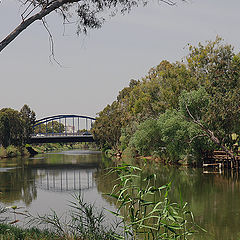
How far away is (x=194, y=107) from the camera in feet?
98.4

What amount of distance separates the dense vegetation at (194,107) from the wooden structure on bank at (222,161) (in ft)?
1.89

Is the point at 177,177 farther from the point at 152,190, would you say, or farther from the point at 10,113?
the point at 10,113

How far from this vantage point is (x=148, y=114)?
4016 centimetres

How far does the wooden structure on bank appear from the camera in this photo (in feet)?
92.3

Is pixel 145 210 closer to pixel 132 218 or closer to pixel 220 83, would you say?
pixel 132 218

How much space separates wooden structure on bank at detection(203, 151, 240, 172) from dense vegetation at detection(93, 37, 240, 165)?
1.89 ft

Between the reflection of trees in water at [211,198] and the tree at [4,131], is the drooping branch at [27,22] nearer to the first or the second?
the reflection of trees in water at [211,198]

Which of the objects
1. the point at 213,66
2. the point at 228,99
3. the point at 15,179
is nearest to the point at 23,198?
the point at 15,179

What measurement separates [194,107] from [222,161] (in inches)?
179

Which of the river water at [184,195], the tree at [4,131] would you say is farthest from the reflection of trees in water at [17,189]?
the tree at [4,131]

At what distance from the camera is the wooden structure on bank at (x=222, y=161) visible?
28.1 metres

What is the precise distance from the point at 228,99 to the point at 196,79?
22.1ft

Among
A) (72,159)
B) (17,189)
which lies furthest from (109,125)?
(17,189)

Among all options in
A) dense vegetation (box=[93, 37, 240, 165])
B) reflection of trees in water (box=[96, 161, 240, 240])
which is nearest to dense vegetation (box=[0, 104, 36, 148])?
dense vegetation (box=[93, 37, 240, 165])
